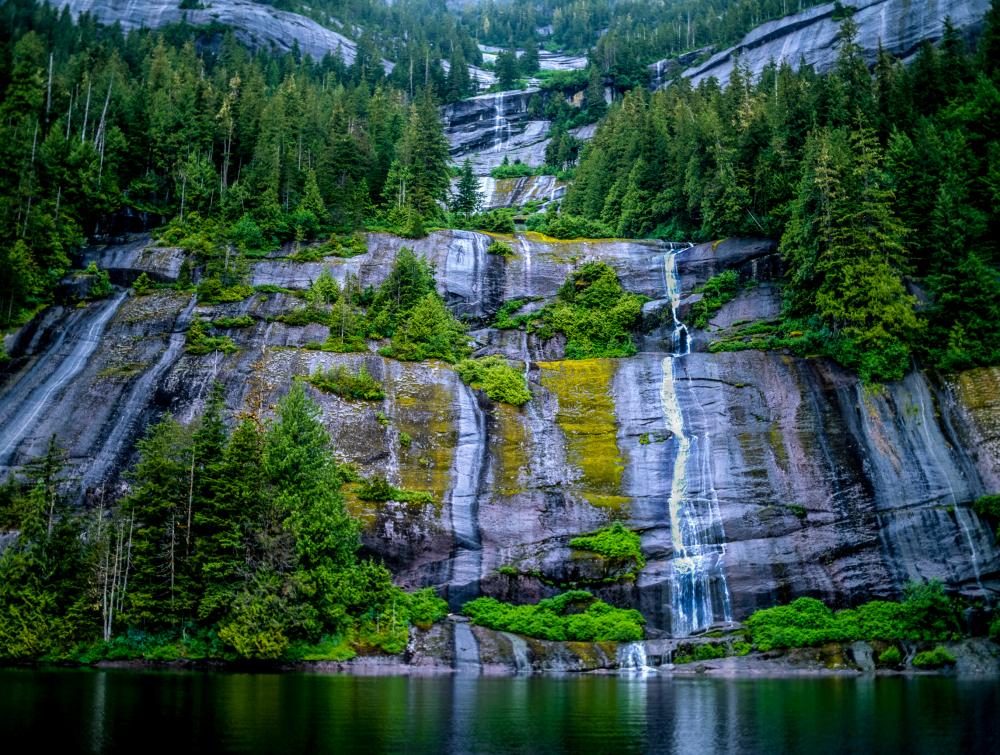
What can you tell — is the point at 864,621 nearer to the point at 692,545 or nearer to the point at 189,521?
the point at 692,545

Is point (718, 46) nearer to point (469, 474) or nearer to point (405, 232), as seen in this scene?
point (405, 232)

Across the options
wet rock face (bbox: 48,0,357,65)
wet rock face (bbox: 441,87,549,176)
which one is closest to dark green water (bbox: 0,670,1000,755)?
wet rock face (bbox: 441,87,549,176)

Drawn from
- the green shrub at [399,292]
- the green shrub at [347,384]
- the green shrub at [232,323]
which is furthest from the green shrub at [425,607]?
the green shrub at [232,323]

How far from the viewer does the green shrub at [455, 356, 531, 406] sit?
46969 mm

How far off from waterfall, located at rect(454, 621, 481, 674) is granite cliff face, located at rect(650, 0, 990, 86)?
56.5 meters

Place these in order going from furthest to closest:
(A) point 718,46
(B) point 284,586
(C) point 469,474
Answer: (A) point 718,46 → (C) point 469,474 → (B) point 284,586

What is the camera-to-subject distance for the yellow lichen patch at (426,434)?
4181cm

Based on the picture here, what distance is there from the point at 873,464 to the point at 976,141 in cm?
2373

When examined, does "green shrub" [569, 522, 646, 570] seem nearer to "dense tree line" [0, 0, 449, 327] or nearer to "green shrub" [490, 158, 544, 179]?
"dense tree line" [0, 0, 449, 327]

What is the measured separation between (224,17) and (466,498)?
324ft

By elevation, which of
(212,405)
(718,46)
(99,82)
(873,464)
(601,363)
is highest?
(718,46)

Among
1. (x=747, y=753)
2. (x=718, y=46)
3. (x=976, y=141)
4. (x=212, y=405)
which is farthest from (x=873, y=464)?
(x=718, y=46)

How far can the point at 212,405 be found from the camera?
123ft

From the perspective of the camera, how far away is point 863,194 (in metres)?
45.6
